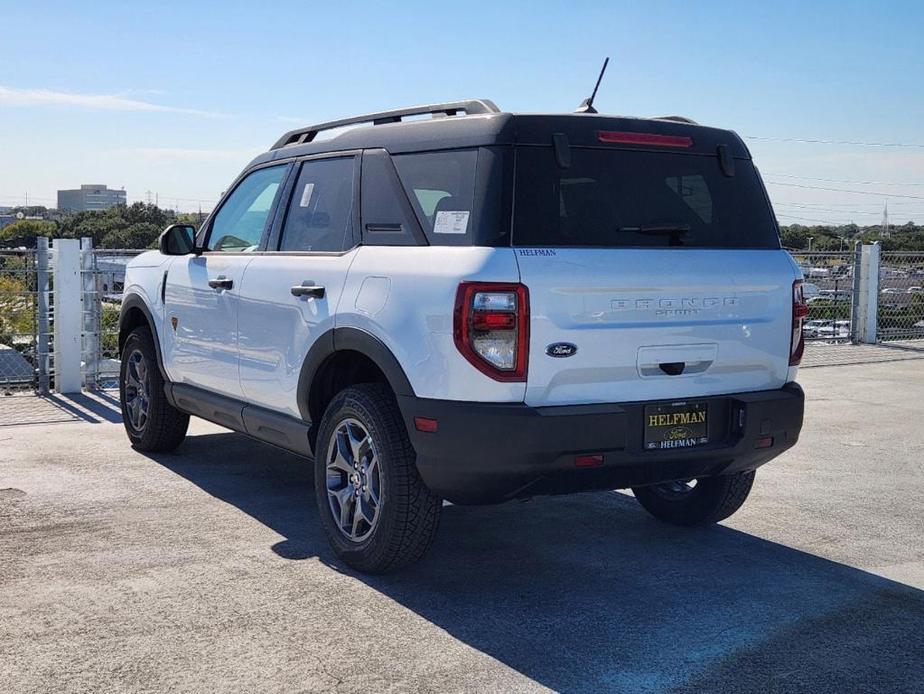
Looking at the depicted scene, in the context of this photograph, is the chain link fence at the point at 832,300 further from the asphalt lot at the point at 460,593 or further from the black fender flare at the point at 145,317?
the black fender flare at the point at 145,317

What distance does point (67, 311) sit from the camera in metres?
10.9

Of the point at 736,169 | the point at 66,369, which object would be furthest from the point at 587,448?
the point at 66,369

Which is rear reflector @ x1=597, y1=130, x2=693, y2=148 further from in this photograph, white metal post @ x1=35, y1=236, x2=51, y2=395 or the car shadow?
white metal post @ x1=35, y1=236, x2=51, y2=395

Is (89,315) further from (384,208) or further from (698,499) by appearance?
(698,499)

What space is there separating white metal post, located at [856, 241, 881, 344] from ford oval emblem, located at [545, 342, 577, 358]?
1390 cm

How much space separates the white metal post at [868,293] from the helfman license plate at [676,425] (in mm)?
13368

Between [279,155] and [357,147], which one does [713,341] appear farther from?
[279,155]

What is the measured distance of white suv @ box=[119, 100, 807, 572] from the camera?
435cm

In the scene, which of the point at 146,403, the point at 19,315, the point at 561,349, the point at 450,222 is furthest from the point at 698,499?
the point at 19,315

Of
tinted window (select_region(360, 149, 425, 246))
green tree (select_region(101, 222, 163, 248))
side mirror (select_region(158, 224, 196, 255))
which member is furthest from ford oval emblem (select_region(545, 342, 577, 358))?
green tree (select_region(101, 222, 163, 248))

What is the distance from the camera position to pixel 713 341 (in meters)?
4.77

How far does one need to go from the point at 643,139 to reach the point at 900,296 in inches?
547

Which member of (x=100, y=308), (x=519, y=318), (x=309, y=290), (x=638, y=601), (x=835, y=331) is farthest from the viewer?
(x=835, y=331)

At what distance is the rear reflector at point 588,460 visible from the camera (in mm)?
4431
